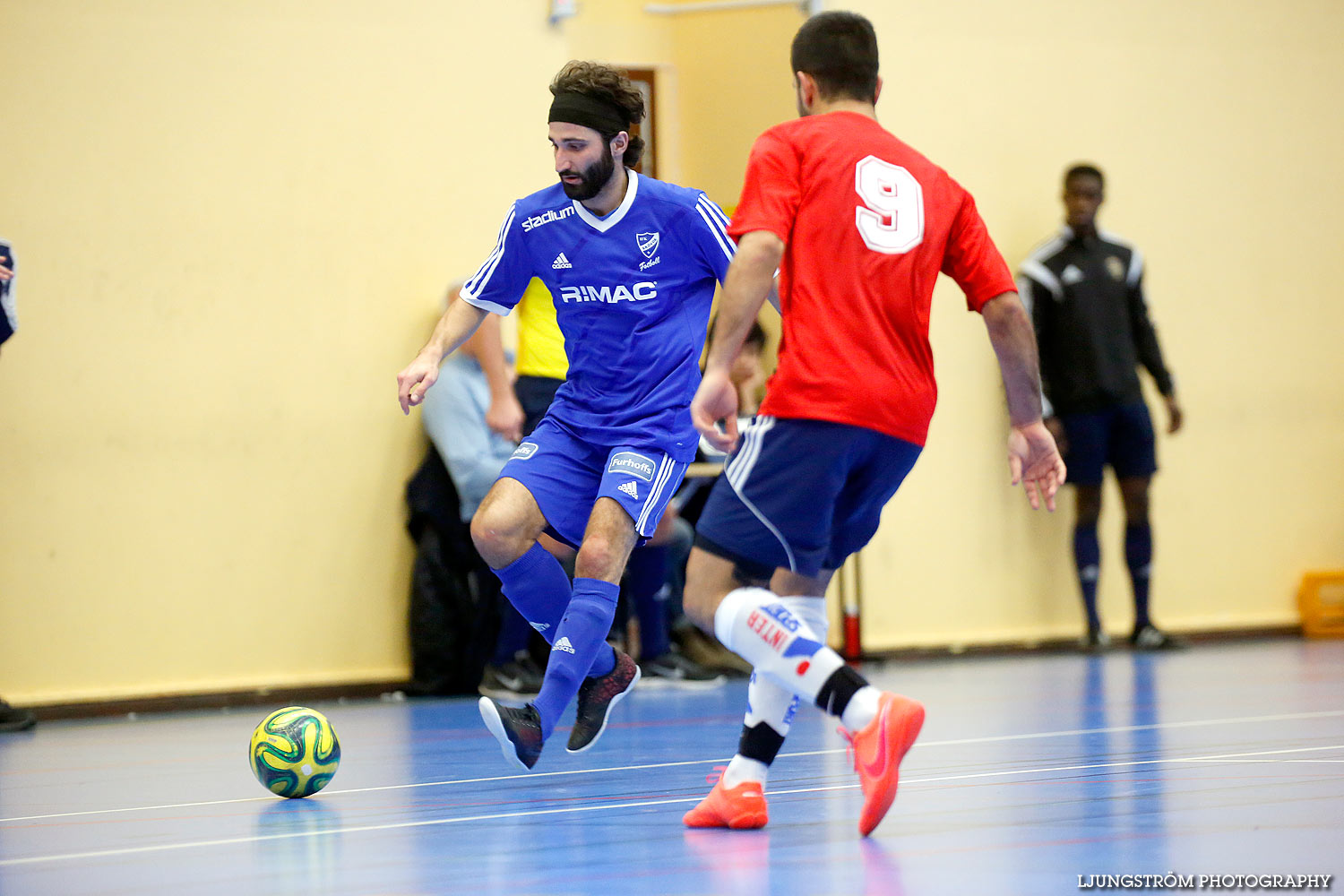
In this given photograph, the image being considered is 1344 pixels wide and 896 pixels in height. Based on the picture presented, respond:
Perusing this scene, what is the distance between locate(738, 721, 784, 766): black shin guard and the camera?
3.24 m

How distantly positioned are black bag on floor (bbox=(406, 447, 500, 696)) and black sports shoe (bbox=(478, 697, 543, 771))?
3.49 m

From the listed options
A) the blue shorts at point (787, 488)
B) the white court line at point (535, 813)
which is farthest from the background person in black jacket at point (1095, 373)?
the blue shorts at point (787, 488)

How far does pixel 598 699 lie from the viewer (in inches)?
A: 175

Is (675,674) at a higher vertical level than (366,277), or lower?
lower

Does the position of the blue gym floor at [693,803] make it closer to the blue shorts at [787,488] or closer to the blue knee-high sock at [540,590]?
the blue knee-high sock at [540,590]

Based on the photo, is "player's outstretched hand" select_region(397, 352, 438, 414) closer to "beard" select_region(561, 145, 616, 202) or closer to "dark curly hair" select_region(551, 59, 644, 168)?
"beard" select_region(561, 145, 616, 202)

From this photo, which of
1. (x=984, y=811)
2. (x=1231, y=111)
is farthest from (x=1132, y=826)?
(x=1231, y=111)

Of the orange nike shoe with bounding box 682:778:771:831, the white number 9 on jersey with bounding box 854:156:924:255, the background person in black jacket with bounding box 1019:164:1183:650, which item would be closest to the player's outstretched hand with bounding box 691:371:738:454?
the white number 9 on jersey with bounding box 854:156:924:255

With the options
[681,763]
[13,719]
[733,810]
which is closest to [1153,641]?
[681,763]

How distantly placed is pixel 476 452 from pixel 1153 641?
416 cm

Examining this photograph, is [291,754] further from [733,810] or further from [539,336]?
[539,336]

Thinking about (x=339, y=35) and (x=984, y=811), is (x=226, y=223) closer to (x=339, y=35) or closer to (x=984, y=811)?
(x=339, y=35)

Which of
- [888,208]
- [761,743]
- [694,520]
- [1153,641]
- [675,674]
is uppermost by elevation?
[888,208]
